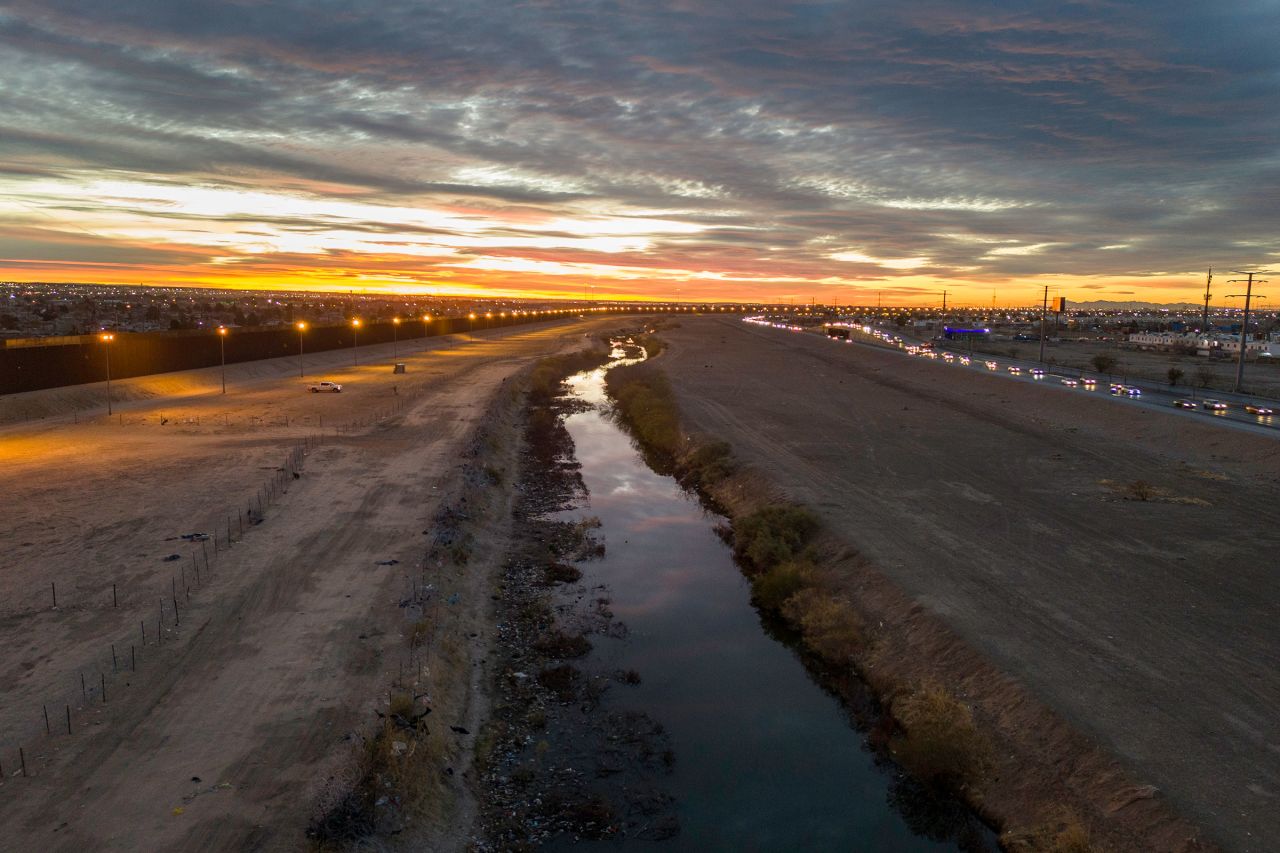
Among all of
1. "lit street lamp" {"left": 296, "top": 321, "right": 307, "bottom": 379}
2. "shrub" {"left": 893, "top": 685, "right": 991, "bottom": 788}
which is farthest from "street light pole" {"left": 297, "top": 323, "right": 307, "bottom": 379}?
"shrub" {"left": 893, "top": 685, "right": 991, "bottom": 788}

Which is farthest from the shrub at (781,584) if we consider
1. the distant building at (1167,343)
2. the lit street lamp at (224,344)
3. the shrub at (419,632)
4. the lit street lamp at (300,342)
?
the distant building at (1167,343)

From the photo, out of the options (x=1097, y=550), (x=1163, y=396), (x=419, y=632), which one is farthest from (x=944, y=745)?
(x=1163, y=396)

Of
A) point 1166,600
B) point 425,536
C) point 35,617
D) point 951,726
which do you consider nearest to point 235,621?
point 35,617

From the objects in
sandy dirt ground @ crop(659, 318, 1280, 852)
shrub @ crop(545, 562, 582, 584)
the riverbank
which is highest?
sandy dirt ground @ crop(659, 318, 1280, 852)

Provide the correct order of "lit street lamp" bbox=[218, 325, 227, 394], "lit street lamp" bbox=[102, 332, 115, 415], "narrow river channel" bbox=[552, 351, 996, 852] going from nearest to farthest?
"narrow river channel" bbox=[552, 351, 996, 852], "lit street lamp" bbox=[102, 332, 115, 415], "lit street lamp" bbox=[218, 325, 227, 394]

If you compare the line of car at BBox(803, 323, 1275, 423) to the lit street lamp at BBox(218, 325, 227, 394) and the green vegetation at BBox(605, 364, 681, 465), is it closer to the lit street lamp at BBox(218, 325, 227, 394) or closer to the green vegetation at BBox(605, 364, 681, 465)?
the green vegetation at BBox(605, 364, 681, 465)

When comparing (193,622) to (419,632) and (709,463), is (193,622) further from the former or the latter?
(709,463)
